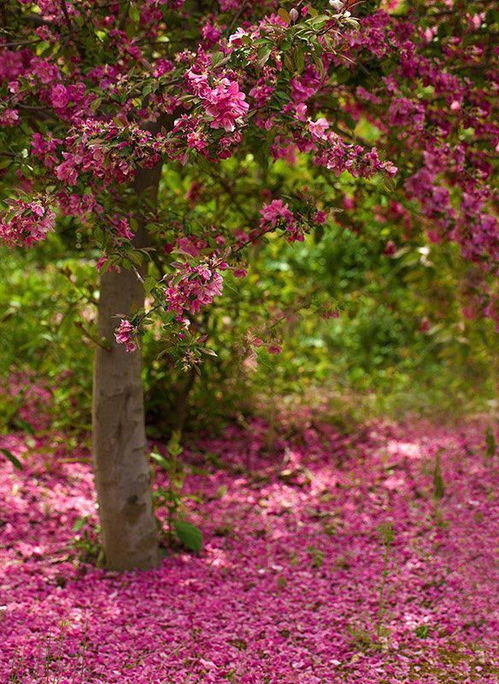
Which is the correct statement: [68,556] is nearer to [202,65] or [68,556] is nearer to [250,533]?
[250,533]

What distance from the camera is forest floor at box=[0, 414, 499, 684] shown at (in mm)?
2879

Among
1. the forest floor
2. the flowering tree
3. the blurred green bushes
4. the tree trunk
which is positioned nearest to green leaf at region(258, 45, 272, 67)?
the flowering tree

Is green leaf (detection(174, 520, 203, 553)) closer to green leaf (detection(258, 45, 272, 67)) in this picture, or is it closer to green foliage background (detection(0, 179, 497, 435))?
green foliage background (detection(0, 179, 497, 435))

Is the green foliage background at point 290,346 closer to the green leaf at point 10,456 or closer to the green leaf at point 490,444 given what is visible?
the green leaf at point 10,456

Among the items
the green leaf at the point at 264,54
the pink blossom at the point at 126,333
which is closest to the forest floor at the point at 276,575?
the pink blossom at the point at 126,333

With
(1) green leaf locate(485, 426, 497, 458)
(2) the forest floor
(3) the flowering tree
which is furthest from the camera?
(1) green leaf locate(485, 426, 497, 458)

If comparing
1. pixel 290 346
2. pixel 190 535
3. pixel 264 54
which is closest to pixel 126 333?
pixel 264 54

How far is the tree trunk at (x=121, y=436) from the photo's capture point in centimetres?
338

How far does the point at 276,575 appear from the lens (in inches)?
145

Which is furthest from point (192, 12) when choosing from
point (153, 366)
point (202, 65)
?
point (153, 366)

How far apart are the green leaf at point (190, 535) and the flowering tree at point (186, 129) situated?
0.23 metres

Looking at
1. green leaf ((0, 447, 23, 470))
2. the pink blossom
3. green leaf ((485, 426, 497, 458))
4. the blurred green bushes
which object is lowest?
green leaf ((0, 447, 23, 470))

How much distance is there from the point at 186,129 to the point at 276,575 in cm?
203

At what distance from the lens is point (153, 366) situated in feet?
16.4
